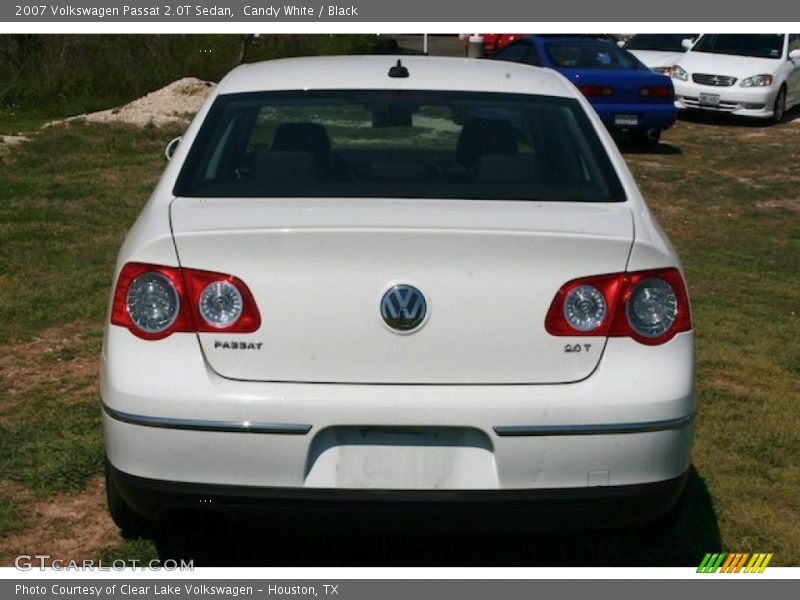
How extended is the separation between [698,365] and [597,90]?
10157 mm

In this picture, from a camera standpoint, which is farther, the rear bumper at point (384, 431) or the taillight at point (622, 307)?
the taillight at point (622, 307)

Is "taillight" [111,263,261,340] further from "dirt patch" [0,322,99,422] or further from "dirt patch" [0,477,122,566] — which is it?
"dirt patch" [0,322,99,422]

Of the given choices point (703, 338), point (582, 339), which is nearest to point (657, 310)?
point (582, 339)

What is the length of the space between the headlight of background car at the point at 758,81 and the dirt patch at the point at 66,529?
684 inches

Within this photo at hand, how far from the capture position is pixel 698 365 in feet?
22.7

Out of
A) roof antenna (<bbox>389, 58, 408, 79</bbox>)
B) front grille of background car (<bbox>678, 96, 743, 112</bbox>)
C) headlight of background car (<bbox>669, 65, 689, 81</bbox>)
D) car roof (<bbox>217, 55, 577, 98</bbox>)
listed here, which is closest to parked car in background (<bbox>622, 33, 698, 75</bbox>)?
headlight of background car (<bbox>669, 65, 689, 81</bbox>)

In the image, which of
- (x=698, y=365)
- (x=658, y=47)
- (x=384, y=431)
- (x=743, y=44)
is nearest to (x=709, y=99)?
(x=743, y=44)

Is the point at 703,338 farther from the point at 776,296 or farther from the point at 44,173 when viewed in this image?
the point at 44,173

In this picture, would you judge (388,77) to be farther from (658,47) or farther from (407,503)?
(658,47)

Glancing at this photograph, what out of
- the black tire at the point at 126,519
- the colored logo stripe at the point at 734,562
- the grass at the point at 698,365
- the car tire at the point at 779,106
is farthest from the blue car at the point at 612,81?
the black tire at the point at 126,519

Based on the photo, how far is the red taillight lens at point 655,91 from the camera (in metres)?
16.8

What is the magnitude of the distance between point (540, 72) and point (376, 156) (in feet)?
2.43

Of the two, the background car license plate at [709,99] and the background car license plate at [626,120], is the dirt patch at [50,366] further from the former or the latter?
the background car license plate at [709,99]

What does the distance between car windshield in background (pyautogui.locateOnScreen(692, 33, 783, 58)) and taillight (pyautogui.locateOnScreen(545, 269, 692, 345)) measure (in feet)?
60.7
